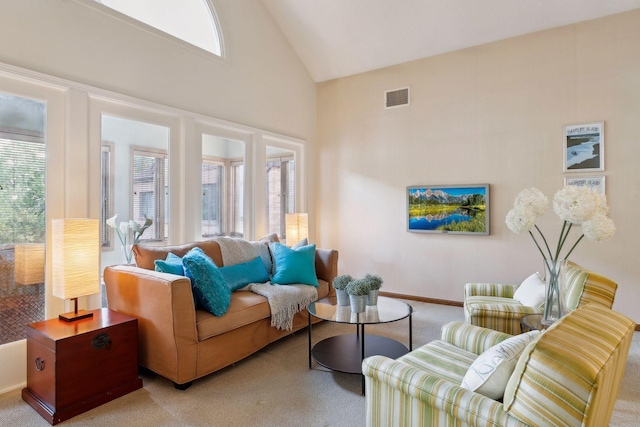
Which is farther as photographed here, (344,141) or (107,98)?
(344,141)

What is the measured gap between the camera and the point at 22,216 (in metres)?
2.74

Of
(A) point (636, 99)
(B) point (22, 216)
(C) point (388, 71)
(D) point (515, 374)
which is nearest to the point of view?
(D) point (515, 374)

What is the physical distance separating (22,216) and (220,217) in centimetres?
191

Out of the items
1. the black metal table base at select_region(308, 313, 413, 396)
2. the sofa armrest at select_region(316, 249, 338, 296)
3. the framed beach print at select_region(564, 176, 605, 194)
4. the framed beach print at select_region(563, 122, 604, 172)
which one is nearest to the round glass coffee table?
the black metal table base at select_region(308, 313, 413, 396)

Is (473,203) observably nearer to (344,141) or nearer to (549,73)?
(549,73)

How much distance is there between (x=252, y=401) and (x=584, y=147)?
4.03 metres

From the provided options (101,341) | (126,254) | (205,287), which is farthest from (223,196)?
(101,341)

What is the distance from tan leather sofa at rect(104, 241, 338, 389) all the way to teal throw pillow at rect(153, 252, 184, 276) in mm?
72

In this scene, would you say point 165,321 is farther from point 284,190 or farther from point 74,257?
point 284,190

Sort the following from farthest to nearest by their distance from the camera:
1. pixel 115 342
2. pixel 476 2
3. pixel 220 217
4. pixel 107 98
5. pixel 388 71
Answer: pixel 388 71 < pixel 220 217 < pixel 476 2 < pixel 107 98 < pixel 115 342

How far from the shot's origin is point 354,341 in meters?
3.15

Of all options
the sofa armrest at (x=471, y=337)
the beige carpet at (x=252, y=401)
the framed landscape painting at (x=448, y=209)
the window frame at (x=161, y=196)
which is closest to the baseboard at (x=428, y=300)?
the framed landscape painting at (x=448, y=209)

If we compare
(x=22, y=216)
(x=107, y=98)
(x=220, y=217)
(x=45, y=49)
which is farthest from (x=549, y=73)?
(x=22, y=216)

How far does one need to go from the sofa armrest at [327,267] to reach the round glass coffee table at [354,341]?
78 cm
